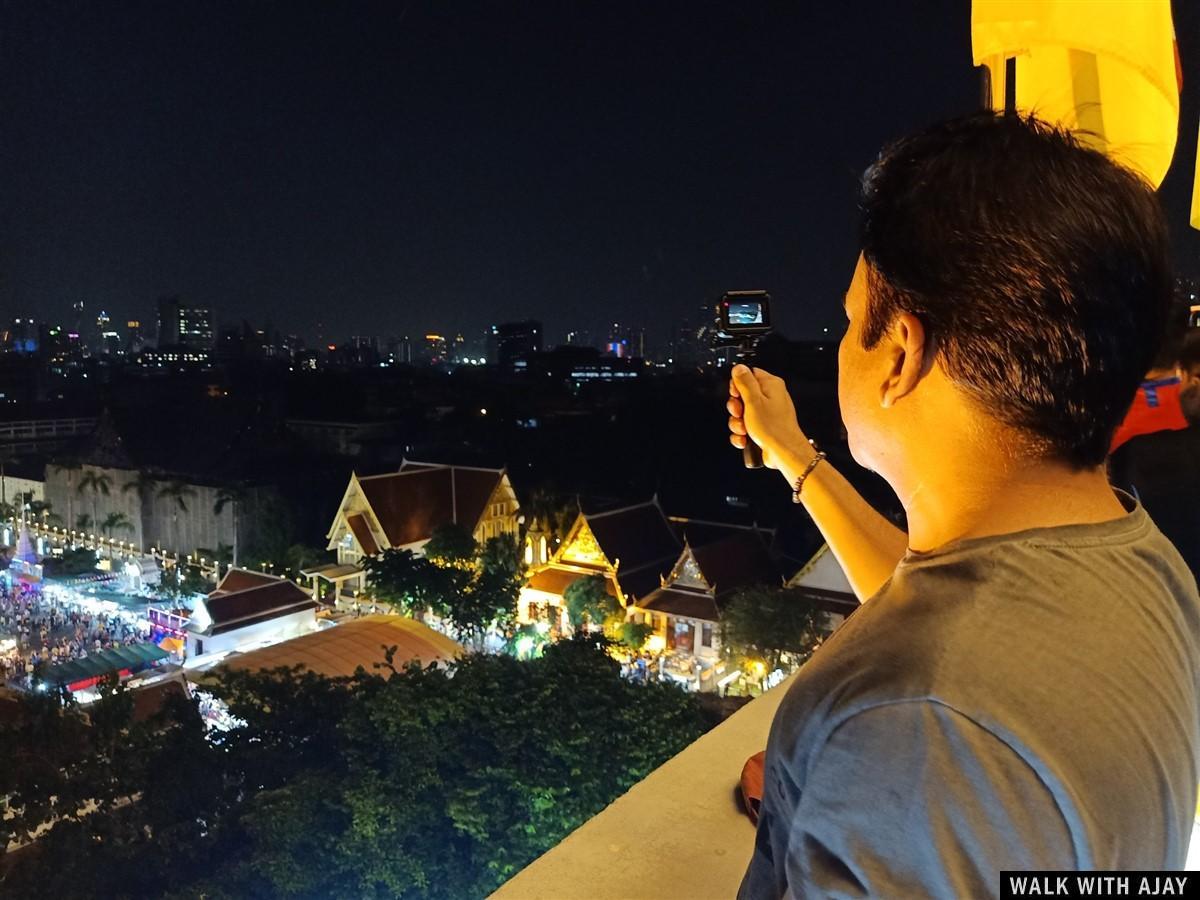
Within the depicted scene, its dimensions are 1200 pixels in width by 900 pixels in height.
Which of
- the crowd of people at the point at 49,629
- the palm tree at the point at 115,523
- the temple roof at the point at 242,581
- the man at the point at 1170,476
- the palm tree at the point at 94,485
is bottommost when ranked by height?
the crowd of people at the point at 49,629

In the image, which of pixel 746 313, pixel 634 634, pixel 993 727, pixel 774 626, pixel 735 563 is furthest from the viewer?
pixel 735 563

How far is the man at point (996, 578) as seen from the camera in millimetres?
348

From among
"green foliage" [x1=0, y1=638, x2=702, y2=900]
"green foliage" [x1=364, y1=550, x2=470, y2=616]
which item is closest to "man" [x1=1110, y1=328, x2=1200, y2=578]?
"green foliage" [x1=0, y1=638, x2=702, y2=900]

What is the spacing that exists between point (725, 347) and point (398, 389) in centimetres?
2159

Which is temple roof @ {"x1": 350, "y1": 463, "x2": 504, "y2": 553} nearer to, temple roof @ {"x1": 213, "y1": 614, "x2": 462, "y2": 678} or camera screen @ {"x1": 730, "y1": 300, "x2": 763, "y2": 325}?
temple roof @ {"x1": 213, "y1": 614, "x2": 462, "y2": 678}

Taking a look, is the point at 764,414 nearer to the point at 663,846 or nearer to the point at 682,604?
the point at 663,846

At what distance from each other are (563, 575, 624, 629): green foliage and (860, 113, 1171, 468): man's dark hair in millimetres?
7549

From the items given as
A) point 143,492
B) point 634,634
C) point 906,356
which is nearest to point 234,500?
point 143,492

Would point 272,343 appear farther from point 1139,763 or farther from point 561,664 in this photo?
point 1139,763

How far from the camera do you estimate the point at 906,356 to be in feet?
1.47

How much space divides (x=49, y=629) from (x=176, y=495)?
3081 mm

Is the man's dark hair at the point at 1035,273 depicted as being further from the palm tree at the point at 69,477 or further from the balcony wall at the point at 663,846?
the palm tree at the point at 69,477

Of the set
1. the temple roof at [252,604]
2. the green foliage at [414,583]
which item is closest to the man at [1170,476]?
the green foliage at [414,583]

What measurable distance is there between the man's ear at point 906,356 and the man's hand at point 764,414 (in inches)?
16.4
